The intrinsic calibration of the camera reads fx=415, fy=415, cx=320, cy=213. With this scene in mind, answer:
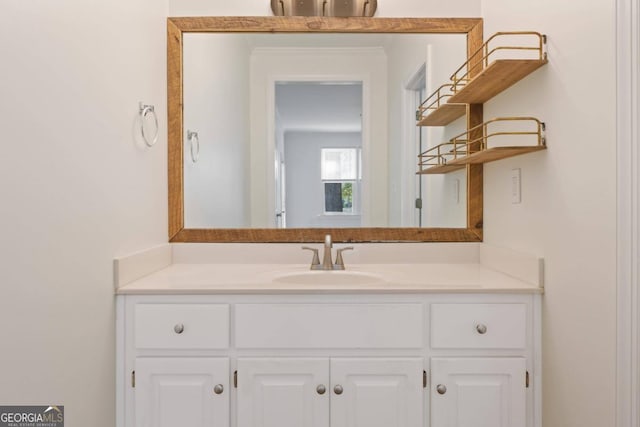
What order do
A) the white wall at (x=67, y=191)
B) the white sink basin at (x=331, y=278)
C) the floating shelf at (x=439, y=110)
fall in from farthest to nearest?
the floating shelf at (x=439, y=110)
the white sink basin at (x=331, y=278)
the white wall at (x=67, y=191)

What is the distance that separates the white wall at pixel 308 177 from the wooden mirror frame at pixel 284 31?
0.17 ft

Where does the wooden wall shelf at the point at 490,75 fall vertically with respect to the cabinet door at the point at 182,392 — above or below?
above

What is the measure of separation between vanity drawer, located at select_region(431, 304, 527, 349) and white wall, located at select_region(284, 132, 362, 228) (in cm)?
64

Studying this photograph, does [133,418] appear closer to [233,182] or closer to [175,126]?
[233,182]

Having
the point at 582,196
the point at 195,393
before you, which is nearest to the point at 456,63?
the point at 582,196

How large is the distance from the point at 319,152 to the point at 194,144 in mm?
558

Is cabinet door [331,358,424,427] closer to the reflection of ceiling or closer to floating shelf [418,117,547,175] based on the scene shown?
floating shelf [418,117,547,175]

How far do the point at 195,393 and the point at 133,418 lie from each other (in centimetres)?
22

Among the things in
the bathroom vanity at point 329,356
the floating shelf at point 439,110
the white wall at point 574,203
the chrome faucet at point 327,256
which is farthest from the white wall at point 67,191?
the white wall at point 574,203

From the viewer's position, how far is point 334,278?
1658mm

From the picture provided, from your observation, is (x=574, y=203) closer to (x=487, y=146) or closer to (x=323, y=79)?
(x=487, y=146)

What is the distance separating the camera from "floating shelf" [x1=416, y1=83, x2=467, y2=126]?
176 cm

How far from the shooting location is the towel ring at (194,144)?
1842mm

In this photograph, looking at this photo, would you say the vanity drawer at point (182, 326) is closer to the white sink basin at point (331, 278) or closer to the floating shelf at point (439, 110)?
the white sink basin at point (331, 278)
